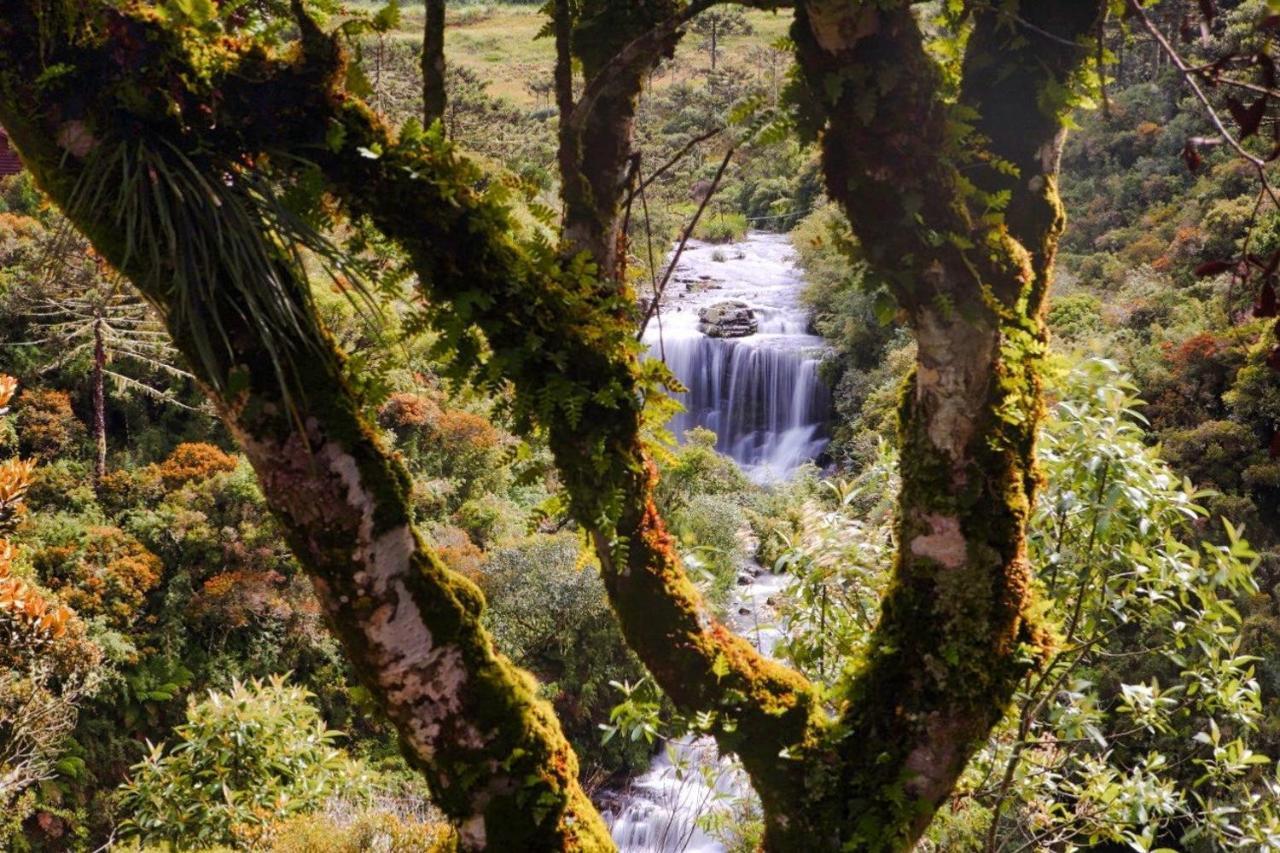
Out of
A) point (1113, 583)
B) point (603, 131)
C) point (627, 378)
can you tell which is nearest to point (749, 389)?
point (1113, 583)

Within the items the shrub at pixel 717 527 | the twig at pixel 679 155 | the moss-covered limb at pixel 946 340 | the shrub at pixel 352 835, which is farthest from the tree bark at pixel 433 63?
the shrub at pixel 717 527

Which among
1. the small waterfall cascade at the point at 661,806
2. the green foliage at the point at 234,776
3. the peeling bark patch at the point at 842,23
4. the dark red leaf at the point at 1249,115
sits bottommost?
the small waterfall cascade at the point at 661,806

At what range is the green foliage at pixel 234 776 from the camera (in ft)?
14.7

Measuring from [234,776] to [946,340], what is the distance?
4.27 meters

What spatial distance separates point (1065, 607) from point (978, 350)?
1561 millimetres

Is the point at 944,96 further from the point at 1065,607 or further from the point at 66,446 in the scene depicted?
the point at 66,446

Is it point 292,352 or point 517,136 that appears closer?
point 292,352

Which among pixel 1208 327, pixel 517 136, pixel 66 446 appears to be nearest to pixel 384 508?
pixel 66 446

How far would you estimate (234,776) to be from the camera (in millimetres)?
4668

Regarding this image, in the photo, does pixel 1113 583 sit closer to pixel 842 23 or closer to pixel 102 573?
pixel 842 23

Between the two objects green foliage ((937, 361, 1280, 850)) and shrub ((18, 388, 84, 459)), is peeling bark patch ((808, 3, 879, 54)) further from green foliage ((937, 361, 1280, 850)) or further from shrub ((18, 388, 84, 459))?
shrub ((18, 388, 84, 459))

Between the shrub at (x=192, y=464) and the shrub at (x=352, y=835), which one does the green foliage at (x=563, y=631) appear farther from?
the shrub at (x=352, y=835)

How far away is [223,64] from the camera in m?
1.97

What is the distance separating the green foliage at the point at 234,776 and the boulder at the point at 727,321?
13.3 m
